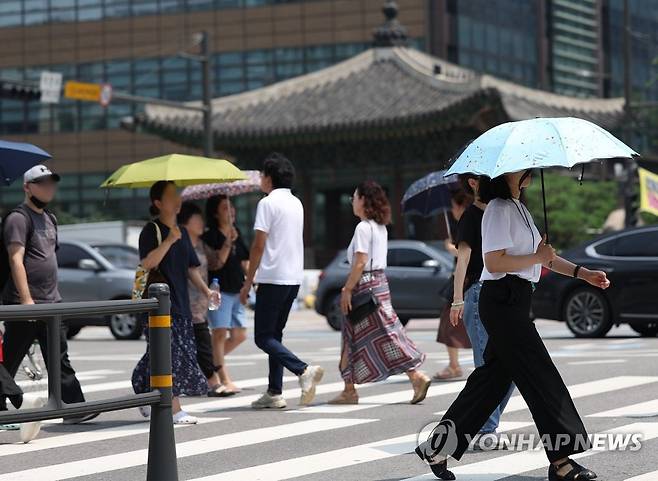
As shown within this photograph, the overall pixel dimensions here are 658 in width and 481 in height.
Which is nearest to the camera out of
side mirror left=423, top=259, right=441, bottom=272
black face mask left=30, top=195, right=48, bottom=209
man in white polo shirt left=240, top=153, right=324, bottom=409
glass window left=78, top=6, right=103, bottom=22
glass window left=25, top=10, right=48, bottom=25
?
black face mask left=30, top=195, right=48, bottom=209

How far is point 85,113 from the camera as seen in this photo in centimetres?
6212

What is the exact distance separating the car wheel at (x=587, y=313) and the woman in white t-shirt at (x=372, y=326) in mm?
7981

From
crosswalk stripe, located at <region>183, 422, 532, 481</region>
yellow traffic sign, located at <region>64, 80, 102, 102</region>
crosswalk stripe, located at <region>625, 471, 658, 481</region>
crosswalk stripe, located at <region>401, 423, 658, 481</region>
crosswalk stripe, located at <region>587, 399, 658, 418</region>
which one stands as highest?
yellow traffic sign, located at <region>64, 80, 102, 102</region>

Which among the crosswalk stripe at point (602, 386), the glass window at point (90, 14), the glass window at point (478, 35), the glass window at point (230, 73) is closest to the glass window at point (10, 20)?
the glass window at point (90, 14)

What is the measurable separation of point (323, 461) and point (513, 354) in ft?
5.32

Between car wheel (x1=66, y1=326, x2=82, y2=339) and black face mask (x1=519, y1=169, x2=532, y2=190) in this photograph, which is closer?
black face mask (x1=519, y1=169, x2=532, y2=190)

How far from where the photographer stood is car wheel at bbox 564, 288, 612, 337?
18.8 metres

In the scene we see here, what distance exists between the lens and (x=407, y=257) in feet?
79.1

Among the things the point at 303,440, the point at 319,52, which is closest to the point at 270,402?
the point at 303,440

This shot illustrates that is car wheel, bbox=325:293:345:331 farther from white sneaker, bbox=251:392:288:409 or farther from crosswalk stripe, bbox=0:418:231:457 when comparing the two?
crosswalk stripe, bbox=0:418:231:457

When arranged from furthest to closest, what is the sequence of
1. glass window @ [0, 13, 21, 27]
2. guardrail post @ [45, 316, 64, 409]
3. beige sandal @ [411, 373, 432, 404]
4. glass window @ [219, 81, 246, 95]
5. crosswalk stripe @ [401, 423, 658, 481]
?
glass window @ [0, 13, 21, 27], glass window @ [219, 81, 246, 95], beige sandal @ [411, 373, 432, 404], crosswalk stripe @ [401, 423, 658, 481], guardrail post @ [45, 316, 64, 409]

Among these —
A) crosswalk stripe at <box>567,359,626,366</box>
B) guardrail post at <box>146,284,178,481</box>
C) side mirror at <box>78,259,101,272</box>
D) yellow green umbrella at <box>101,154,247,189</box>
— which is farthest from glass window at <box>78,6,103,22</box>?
guardrail post at <box>146,284,178,481</box>

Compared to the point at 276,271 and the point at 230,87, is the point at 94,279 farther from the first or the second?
the point at 230,87

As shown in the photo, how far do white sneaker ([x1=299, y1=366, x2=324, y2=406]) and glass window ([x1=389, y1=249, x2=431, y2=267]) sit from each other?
13.0 meters
